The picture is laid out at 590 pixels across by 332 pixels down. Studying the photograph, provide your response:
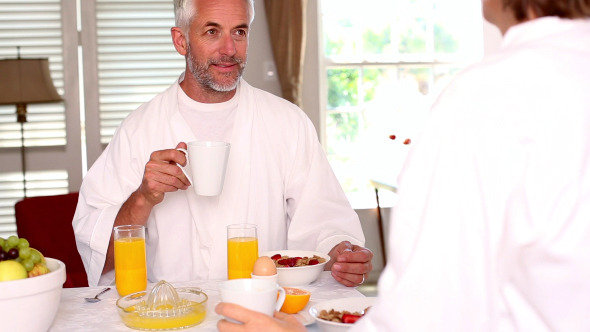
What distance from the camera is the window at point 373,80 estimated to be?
17.1 feet

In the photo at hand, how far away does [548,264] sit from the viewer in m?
0.87

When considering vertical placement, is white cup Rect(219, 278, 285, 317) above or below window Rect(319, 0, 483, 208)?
below

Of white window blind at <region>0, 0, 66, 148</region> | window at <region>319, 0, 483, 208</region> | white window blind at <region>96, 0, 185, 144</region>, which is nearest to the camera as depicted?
white window blind at <region>0, 0, 66, 148</region>

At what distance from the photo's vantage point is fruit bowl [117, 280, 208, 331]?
1474 mm

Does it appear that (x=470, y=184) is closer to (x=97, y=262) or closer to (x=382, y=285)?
(x=382, y=285)

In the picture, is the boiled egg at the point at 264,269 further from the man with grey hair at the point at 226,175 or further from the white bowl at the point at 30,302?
the man with grey hair at the point at 226,175

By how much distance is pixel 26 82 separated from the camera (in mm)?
4367

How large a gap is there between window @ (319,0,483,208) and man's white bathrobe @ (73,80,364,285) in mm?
2817

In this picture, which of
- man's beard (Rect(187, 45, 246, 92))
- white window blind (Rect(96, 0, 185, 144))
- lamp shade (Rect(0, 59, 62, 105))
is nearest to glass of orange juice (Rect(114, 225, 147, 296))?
man's beard (Rect(187, 45, 246, 92))

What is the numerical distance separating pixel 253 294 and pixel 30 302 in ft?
1.51

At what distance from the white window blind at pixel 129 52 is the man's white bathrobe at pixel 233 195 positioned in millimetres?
2414

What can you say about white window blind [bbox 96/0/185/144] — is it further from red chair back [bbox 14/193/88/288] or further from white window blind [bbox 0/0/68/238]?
red chair back [bbox 14/193/88/288]

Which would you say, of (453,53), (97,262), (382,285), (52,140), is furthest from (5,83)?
(382,285)

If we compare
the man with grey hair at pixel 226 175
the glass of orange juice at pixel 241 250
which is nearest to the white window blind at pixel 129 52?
the man with grey hair at pixel 226 175
